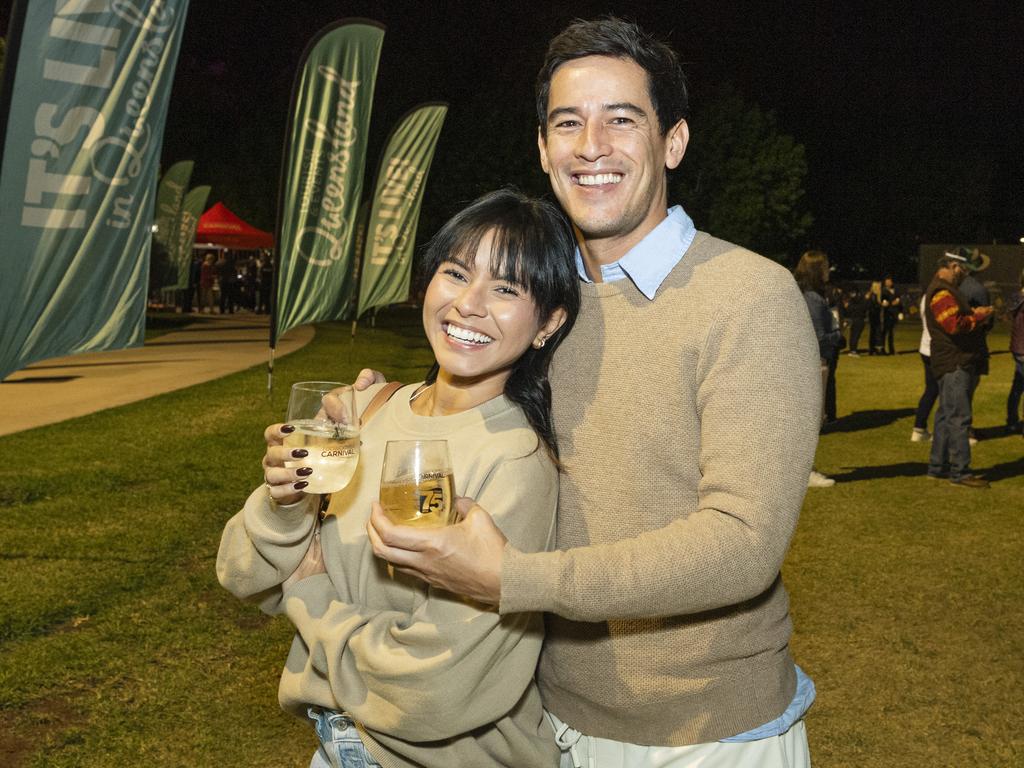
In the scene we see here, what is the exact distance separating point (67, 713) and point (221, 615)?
4.45 feet

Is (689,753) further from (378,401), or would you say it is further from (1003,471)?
(1003,471)

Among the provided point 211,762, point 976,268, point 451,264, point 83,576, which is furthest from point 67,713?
point 976,268

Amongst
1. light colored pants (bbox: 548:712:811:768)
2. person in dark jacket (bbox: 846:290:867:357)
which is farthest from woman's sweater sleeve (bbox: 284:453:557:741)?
person in dark jacket (bbox: 846:290:867:357)

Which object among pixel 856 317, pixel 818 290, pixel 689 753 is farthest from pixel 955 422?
pixel 856 317

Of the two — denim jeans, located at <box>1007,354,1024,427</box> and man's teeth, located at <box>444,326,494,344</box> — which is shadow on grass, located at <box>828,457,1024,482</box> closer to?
denim jeans, located at <box>1007,354,1024,427</box>

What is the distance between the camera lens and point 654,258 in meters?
2.08

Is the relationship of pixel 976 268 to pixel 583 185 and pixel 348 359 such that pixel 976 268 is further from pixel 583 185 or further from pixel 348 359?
pixel 348 359

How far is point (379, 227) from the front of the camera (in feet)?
53.8

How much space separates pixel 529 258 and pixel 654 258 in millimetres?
280

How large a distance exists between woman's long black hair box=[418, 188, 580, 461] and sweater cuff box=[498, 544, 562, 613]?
0.50m

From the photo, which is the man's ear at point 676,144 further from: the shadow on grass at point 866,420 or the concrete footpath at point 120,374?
the shadow on grass at point 866,420

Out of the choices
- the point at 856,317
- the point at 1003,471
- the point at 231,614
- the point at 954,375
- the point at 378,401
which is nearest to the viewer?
the point at 378,401

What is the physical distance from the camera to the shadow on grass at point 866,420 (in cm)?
1372

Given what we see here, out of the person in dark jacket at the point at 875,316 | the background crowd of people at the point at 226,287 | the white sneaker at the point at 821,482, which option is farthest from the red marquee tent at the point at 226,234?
the white sneaker at the point at 821,482
